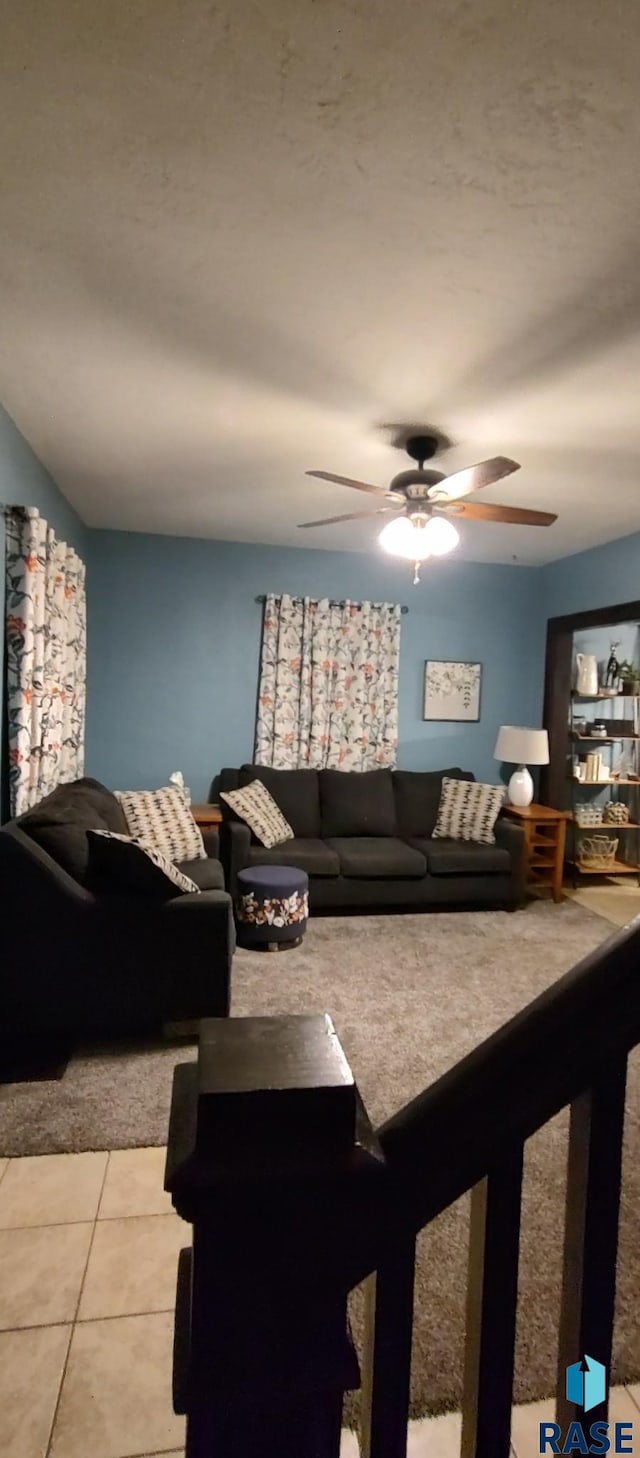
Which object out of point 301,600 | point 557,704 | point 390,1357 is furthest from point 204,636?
point 390,1357

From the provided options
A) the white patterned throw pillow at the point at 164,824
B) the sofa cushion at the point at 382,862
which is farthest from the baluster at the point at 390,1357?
the sofa cushion at the point at 382,862

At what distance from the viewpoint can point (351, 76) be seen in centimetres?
116

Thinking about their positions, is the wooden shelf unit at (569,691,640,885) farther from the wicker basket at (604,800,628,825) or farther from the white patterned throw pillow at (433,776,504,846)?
the white patterned throw pillow at (433,776,504,846)

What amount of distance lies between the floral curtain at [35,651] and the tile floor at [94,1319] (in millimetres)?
1443

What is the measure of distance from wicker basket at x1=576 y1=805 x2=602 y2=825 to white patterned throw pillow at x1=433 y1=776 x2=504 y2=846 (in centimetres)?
87

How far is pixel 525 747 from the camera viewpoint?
188 inches

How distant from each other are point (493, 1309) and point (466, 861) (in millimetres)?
3754

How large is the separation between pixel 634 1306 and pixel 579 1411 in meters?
1.37

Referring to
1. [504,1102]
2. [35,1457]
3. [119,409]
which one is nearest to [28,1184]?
[35,1457]

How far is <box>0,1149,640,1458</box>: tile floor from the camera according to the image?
1.26 meters

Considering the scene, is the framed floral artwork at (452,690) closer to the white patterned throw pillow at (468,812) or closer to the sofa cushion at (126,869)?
the white patterned throw pillow at (468,812)

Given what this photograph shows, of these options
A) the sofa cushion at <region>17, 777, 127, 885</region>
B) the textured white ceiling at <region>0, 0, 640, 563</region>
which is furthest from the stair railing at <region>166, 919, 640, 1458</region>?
the sofa cushion at <region>17, 777, 127, 885</region>

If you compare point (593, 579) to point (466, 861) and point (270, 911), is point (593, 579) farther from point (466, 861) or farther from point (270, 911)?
point (270, 911)

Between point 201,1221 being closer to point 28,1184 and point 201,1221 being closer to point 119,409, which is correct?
point 28,1184
